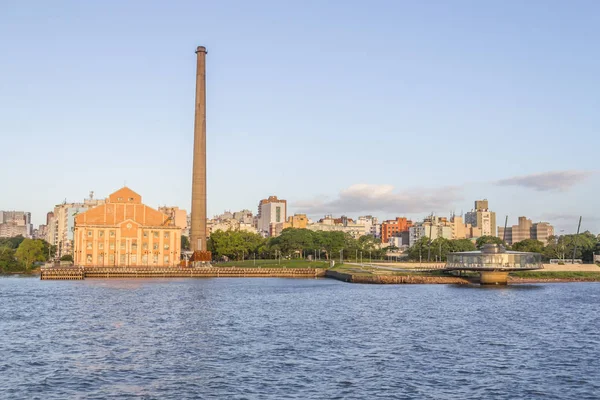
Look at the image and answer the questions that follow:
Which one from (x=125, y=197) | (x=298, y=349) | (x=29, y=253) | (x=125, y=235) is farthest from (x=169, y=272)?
(x=298, y=349)

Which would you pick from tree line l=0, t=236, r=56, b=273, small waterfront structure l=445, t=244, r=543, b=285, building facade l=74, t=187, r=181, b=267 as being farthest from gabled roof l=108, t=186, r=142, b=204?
small waterfront structure l=445, t=244, r=543, b=285

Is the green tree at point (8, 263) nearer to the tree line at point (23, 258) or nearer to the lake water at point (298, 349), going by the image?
the tree line at point (23, 258)

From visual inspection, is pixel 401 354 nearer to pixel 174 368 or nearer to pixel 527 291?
pixel 174 368

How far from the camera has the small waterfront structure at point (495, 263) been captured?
12144cm

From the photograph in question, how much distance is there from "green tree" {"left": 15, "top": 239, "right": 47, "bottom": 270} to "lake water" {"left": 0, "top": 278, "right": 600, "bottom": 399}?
105 meters

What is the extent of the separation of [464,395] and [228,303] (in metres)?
53.5

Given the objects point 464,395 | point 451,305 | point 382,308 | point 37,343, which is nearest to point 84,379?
point 37,343

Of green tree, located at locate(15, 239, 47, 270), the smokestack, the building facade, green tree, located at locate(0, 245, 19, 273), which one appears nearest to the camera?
the building facade

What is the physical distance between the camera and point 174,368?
41188 millimetres

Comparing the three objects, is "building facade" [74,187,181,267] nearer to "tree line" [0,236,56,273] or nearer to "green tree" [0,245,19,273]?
"tree line" [0,236,56,273]

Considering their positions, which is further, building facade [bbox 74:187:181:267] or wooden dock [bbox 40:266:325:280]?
building facade [bbox 74:187:181:267]

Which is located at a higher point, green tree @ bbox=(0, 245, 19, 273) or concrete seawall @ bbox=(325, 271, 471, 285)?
green tree @ bbox=(0, 245, 19, 273)

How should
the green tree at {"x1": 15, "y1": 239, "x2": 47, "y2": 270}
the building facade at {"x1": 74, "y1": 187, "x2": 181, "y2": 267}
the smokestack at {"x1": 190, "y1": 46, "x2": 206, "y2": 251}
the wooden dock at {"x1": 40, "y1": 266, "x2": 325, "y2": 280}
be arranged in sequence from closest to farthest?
the wooden dock at {"x1": 40, "y1": 266, "x2": 325, "y2": 280}
the building facade at {"x1": 74, "y1": 187, "x2": 181, "y2": 267}
the smokestack at {"x1": 190, "y1": 46, "x2": 206, "y2": 251}
the green tree at {"x1": 15, "y1": 239, "x2": 47, "y2": 270}

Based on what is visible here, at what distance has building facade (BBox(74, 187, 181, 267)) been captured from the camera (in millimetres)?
161375
